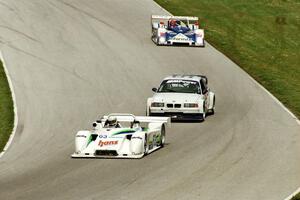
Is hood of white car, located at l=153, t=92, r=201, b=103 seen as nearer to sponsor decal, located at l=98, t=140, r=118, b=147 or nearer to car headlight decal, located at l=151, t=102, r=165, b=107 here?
car headlight decal, located at l=151, t=102, r=165, b=107

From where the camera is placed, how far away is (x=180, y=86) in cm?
2934

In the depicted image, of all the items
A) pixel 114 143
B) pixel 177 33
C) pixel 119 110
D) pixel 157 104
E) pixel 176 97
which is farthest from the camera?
pixel 177 33

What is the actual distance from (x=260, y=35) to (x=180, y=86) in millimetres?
20169

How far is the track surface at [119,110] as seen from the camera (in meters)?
18.4

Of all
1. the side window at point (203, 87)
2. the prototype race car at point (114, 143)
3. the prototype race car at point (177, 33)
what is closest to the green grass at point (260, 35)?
the prototype race car at point (177, 33)

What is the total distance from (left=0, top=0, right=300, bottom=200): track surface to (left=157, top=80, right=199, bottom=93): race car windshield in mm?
1417

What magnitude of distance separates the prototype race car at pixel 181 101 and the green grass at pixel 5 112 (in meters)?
4.96

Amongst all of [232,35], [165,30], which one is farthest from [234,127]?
[232,35]

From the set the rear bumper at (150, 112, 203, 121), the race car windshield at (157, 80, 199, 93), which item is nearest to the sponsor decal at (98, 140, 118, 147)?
the rear bumper at (150, 112, 203, 121)

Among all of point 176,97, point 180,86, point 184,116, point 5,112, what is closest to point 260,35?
point 180,86

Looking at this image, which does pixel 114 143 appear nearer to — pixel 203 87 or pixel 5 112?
pixel 5 112

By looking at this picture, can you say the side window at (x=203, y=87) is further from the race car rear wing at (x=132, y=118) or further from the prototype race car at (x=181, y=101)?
the race car rear wing at (x=132, y=118)

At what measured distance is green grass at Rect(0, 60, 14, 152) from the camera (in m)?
25.6

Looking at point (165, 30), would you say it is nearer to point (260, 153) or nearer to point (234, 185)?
point (260, 153)
